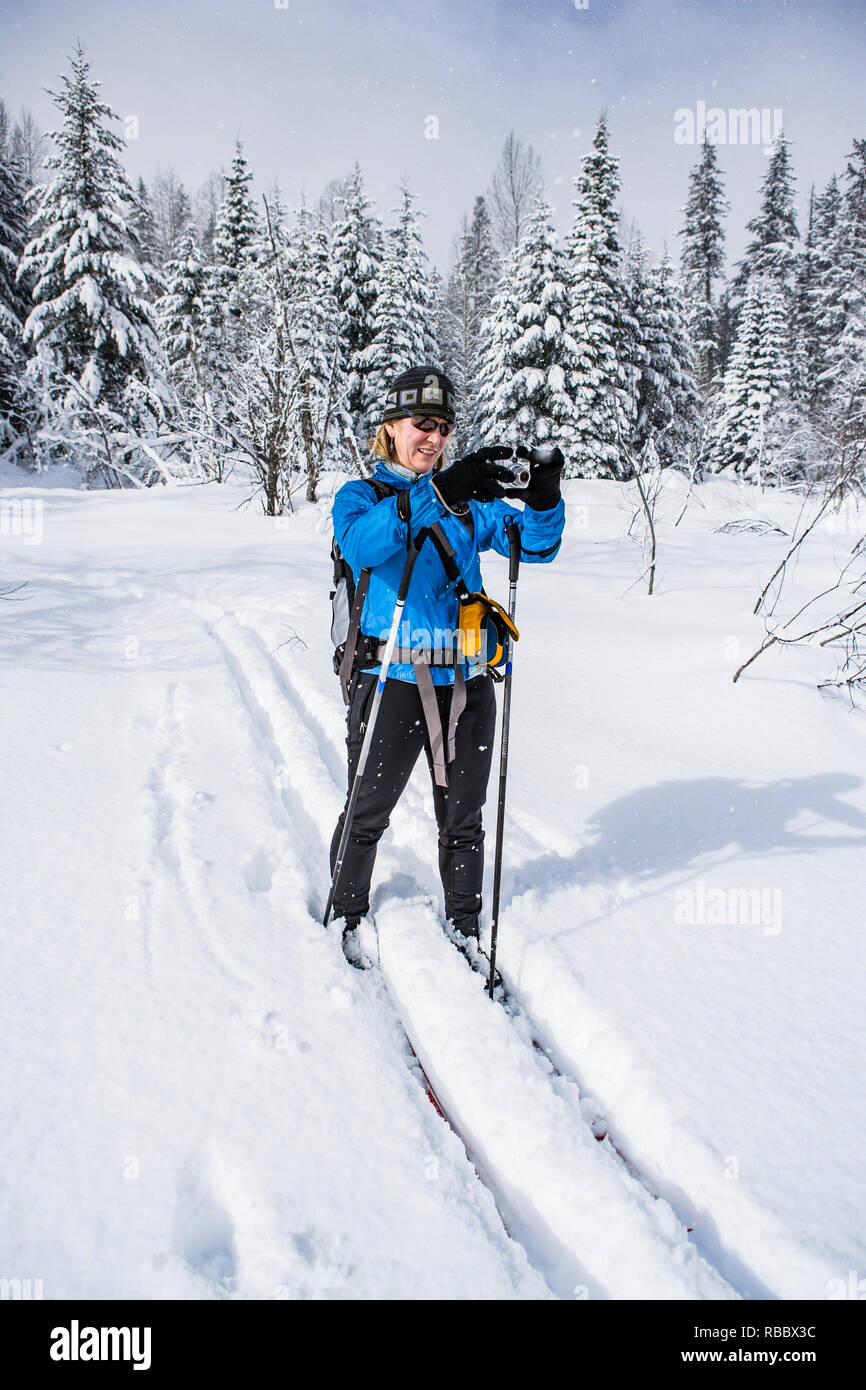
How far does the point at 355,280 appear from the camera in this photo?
25.9 m

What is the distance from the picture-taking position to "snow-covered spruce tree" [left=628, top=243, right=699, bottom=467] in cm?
2539

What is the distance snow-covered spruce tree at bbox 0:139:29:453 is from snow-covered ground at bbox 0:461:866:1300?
2058 centimetres

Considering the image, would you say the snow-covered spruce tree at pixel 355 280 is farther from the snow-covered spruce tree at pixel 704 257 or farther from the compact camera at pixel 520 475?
the compact camera at pixel 520 475

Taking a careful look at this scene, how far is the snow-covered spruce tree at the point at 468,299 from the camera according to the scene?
3334 cm

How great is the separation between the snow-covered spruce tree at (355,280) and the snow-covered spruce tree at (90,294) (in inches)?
284

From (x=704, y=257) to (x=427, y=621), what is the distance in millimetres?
43508

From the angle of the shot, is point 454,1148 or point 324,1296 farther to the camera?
point 454,1148

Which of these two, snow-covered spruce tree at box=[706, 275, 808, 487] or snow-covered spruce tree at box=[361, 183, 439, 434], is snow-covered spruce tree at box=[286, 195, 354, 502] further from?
snow-covered spruce tree at box=[706, 275, 808, 487]

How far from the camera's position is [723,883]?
324 centimetres

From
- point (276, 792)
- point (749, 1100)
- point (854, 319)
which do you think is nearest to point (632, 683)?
A: point (276, 792)

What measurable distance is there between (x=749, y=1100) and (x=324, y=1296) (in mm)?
1342

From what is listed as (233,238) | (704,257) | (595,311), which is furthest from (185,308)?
(704,257)

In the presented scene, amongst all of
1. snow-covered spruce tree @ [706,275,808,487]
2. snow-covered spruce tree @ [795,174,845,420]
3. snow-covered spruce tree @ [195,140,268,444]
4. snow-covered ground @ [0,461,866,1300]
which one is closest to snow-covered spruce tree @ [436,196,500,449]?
snow-covered spruce tree @ [195,140,268,444]
